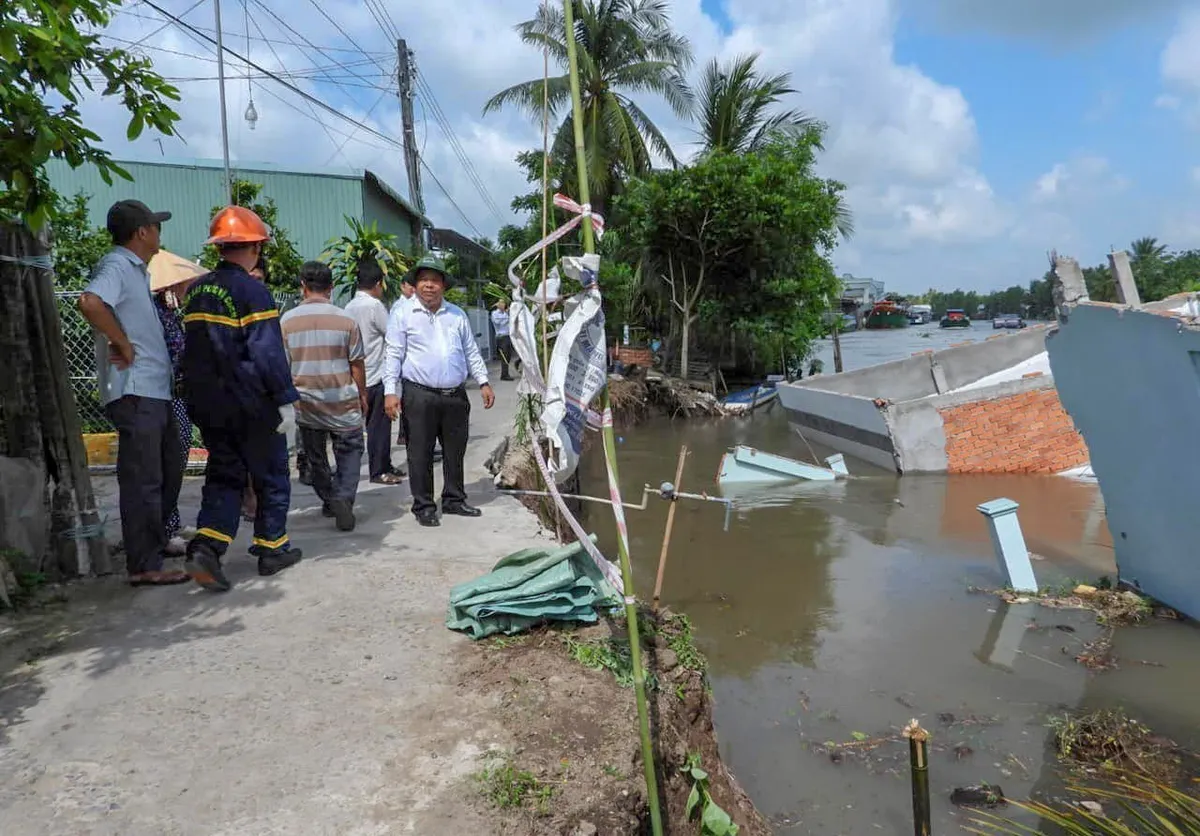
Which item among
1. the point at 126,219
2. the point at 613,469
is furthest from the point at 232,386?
the point at 613,469

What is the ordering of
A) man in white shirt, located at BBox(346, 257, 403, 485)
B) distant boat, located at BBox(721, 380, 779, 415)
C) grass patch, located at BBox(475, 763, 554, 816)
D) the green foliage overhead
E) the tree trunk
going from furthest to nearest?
the tree trunk < distant boat, located at BBox(721, 380, 779, 415) < the green foliage overhead < man in white shirt, located at BBox(346, 257, 403, 485) < grass patch, located at BBox(475, 763, 554, 816)

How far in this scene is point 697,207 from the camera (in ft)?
55.3

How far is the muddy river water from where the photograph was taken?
4.06 metres

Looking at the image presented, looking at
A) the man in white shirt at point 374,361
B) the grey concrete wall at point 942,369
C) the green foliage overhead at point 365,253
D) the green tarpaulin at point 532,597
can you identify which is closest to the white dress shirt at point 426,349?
the man in white shirt at point 374,361

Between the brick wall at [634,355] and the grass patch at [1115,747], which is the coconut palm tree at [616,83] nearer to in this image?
the brick wall at [634,355]

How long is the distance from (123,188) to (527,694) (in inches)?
687

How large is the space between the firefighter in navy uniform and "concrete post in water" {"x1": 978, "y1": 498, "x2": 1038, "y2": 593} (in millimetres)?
5310

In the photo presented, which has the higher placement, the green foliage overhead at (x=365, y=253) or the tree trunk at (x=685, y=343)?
the green foliage overhead at (x=365, y=253)

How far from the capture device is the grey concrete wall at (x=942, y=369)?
14.8m

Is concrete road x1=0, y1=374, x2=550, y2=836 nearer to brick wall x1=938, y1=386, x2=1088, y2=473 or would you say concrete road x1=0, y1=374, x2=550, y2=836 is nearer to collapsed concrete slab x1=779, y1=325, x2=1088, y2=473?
collapsed concrete slab x1=779, y1=325, x2=1088, y2=473

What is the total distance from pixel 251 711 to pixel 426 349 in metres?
2.57

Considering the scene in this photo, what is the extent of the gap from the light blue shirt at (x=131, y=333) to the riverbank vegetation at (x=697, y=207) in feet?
42.3

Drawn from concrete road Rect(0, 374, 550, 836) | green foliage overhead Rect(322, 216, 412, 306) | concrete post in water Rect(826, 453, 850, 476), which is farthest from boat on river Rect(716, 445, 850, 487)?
concrete road Rect(0, 374, 550, 836)

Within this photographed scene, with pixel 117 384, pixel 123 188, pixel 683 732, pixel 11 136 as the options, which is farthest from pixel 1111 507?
pixel 123 188
